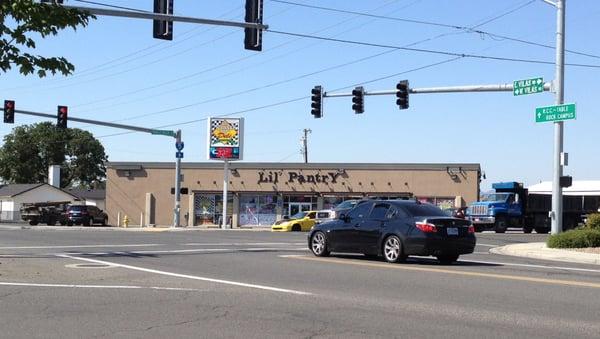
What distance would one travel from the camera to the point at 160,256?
1898cm

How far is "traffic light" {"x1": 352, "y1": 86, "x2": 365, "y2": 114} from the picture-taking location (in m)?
29.6

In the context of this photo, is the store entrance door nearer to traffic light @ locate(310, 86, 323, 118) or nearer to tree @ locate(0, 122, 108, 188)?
traffic light @ locate(310, 86, 323, 118)

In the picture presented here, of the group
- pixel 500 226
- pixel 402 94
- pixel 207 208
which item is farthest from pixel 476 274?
pixel 207 208

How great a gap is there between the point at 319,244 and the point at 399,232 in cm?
276

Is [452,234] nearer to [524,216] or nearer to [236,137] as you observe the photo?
[524,216]

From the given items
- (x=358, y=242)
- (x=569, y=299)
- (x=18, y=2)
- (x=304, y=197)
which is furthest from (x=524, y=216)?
(x=18, y=2)

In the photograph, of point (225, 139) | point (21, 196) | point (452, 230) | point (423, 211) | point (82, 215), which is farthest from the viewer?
point (21, 196)

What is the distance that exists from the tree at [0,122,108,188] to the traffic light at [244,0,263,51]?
100455mm

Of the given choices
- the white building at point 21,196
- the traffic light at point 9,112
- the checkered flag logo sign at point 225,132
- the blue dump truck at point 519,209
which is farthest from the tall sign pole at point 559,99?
the white building at point 21,196

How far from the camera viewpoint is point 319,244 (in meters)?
18.1

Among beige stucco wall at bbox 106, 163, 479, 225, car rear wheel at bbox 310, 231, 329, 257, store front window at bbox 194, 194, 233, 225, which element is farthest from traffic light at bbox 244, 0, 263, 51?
store front window at bbox 194, 194, 233, 225

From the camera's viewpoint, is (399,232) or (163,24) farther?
(163,24)

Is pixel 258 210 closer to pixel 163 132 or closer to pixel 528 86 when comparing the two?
pixel 163 132

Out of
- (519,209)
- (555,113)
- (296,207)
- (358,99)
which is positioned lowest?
(296,207)
